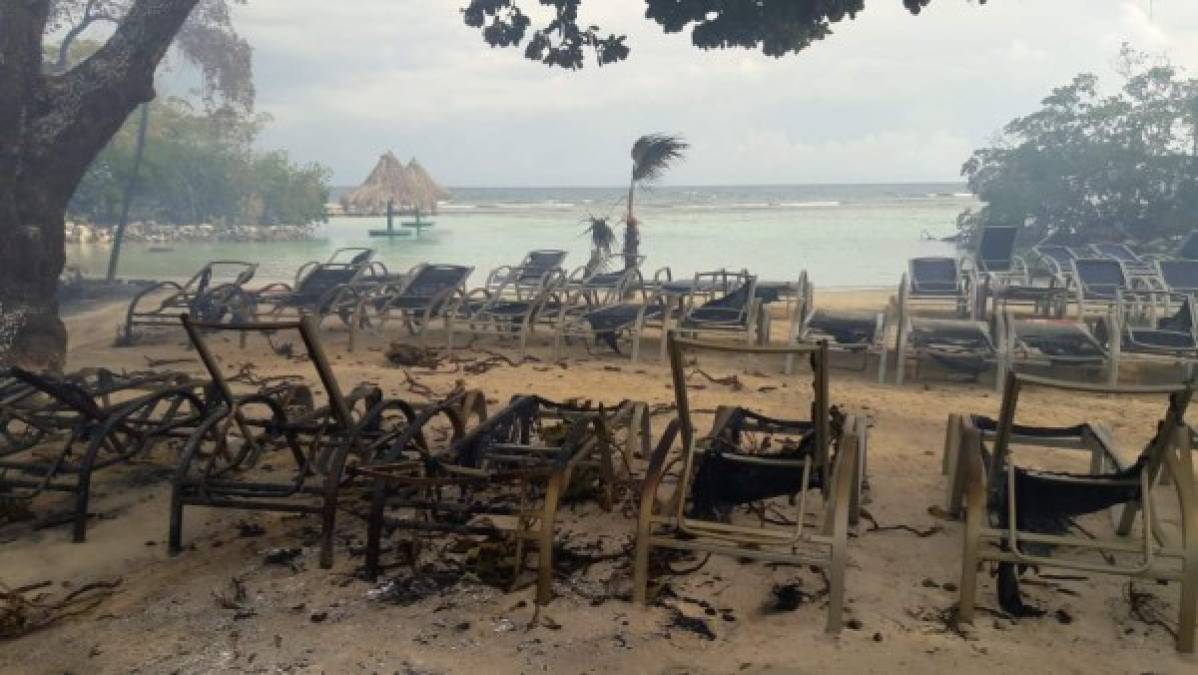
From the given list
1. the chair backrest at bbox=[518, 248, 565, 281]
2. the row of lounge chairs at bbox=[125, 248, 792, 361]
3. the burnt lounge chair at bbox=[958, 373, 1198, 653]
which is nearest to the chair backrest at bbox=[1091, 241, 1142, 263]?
the row of lounge chairs at bbox=[125, 248, 792, 361]

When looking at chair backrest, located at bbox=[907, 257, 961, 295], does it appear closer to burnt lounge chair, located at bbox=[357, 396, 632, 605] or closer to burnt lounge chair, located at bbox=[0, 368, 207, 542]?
burnt lounge chair, located at bbox=[357, 396, 632, 605]

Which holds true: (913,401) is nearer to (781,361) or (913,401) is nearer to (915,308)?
(781,361)

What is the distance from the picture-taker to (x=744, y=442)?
6043 mm

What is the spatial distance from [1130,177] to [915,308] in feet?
39.5

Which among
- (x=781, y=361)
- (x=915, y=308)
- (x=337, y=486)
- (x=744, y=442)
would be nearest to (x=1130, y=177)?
(x=915, y=308)

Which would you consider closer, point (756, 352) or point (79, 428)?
point (756, 352)

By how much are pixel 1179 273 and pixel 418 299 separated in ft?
29.8

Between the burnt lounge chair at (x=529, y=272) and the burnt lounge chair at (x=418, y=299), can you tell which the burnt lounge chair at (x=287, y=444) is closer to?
the burnt lounge chair at (x=418, y=299)

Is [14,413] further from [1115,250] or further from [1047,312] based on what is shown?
[1115,250]

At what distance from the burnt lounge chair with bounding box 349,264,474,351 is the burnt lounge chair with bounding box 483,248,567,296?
0.49 m

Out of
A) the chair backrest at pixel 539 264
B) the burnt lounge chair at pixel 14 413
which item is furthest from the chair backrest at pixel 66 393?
the chair backrest at pixel 539 264

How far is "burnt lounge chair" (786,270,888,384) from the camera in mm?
8078

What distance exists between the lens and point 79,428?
14.7 feet

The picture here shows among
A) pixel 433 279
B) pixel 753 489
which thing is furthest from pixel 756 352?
pixel 433 279
